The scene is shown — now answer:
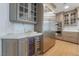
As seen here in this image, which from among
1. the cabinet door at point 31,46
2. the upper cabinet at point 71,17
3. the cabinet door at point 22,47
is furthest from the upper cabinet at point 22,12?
the upper cabinet at point 71,17

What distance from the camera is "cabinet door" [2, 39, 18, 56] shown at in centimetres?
249

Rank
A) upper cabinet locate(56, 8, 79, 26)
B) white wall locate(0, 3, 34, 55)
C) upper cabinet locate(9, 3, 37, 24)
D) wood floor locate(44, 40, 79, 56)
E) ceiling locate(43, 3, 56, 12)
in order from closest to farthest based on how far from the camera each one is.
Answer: white wall locate(0, 3, 34, 55), upper cabinet locate(9, 3, 37, 24), wood floor locate(44, 40, 79, 56), ceiling locate(43, 3, 56, 12), upper cabinet locate(56, 8, 79, 26)

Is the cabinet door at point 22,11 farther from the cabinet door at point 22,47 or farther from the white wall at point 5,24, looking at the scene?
the cabinet door at point 22,47

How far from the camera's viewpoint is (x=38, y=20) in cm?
435

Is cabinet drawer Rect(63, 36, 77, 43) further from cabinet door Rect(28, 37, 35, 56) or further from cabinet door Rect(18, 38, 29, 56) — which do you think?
cabinet door Rect(18, 38, 29, 56)

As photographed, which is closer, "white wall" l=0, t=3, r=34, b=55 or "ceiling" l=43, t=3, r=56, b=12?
"white wall" l=0, t=3, r=34, b=55

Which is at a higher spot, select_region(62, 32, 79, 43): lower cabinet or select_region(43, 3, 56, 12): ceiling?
select_region(43, 3, 56, 12): ceiling

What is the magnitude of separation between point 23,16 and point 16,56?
1.27 meters

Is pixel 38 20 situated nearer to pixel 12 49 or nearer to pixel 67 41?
pixel 12 49

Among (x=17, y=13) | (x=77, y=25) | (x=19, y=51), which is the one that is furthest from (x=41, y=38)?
(x=77, y=25)

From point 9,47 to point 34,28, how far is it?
A: 2.05 meters

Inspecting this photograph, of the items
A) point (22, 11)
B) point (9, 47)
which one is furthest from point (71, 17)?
point (9, 47)

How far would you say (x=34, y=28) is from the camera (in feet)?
14.8

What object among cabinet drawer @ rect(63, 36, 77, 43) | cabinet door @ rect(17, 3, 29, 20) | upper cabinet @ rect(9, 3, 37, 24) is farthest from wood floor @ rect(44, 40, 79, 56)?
cabinet door @ rect(17, 3, 29, 20)
